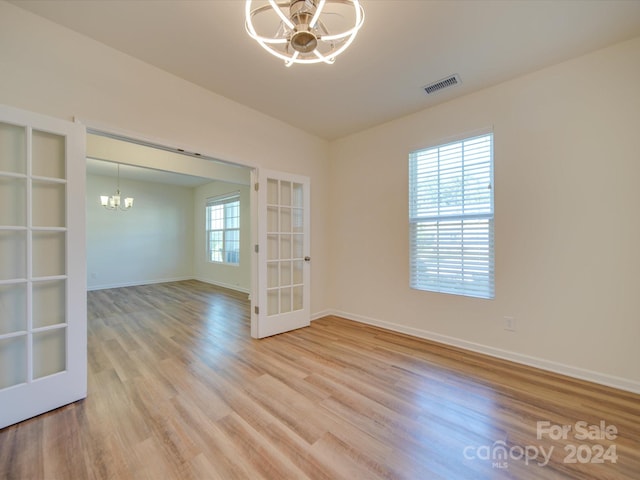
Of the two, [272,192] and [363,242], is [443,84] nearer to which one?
[363,242]

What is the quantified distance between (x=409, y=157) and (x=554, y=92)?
4.68ft

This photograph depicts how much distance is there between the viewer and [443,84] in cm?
271

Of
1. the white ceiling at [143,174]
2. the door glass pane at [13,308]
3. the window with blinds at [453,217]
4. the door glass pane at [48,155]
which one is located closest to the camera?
the door glass pane at [13,308]

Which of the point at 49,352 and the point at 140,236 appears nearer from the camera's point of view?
the point at 49,352

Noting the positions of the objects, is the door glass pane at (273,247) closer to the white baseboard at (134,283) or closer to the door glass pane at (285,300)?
the door glass pane at (285,300)

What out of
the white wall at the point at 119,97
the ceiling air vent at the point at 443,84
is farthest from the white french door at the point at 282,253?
the ceiling air vent at the point at 443,84

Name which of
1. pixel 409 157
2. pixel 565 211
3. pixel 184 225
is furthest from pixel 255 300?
pixel 184 225

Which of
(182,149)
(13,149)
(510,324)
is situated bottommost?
(510,324)

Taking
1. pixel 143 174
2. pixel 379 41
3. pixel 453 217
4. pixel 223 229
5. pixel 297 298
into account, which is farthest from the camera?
pixel 223 229

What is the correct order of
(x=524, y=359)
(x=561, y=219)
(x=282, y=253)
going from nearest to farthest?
(x=561, y=219)
(x=524, y=359)
(x=282, y=253)

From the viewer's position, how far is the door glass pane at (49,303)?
1883mm

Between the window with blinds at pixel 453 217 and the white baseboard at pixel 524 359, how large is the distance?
549 mm

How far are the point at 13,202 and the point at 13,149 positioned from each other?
360 millimetres

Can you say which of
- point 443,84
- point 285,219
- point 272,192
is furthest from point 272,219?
point 443,84
